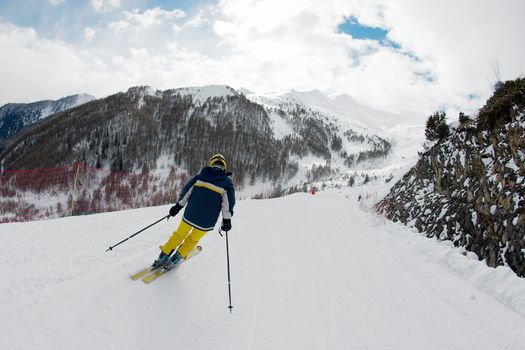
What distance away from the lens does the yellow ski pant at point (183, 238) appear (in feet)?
17.5

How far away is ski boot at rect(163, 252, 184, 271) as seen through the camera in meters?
5.30

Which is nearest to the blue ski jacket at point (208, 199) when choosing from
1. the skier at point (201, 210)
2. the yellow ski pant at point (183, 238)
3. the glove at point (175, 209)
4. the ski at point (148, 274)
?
the skier at point (201, 210)

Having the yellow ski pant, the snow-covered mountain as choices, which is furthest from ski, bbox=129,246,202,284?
the snow-covered mountain

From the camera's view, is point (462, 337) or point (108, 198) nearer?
point (462, 337)

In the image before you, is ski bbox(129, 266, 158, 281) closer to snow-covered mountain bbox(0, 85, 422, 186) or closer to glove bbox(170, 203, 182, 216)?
glove bbox(170, 203, 182, 216)

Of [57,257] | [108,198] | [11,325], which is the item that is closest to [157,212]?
[57,257]

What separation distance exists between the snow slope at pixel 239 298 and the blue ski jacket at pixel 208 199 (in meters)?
1.06

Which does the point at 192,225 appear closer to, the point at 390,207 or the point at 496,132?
the point at 496,132

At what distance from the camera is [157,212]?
9375mm

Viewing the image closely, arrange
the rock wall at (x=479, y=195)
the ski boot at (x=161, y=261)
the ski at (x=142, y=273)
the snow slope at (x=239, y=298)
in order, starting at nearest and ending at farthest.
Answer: the snow slope at (x=239, y=298), the ski at (x=142, y=273), the ski boot at (x=161, y=261), the rock wall at (x=479, y=195)

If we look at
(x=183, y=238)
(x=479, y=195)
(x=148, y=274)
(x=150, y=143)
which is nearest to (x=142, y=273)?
(x=148, y=274)

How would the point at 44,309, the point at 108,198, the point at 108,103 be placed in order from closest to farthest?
1. the point at 44,309
2. the point at 108,198
3. the point at 108,103

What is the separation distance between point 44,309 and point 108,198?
110869 millimetres

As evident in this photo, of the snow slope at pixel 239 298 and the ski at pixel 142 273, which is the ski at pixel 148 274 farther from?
the snow slope at pixel 239 298
